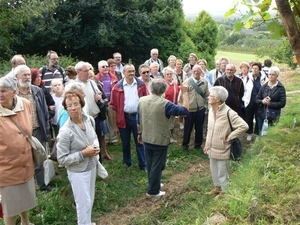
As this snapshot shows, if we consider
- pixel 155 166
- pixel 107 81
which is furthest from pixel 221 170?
pixel 107 81

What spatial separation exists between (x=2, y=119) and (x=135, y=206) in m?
2.40

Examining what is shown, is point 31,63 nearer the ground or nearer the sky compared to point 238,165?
nearer the sky

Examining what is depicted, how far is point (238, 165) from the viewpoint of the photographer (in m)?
5.00

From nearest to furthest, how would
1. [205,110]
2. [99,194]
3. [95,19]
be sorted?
1. [99,194]
2. [205,110]
3. [95,19]

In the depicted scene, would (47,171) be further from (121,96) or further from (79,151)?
(121,96)

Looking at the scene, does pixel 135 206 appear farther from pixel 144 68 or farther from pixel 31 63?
pixel 31 63

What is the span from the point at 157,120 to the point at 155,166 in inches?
29.5

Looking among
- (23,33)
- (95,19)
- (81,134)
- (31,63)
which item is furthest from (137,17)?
(81,134)

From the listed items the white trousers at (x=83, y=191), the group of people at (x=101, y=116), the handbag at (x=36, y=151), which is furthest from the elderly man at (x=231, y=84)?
the handbag at (x=36, y=151)

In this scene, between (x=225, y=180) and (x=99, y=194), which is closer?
(x=225, y=180)

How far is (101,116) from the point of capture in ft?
20.0

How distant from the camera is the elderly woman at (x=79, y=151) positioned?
147 inches

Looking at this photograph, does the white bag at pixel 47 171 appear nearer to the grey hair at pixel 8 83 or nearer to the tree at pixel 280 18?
the grey hair at pixel 8 83

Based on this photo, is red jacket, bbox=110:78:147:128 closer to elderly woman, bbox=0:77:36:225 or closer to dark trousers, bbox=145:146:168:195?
dark trousers, bbox=145:146:168:195
